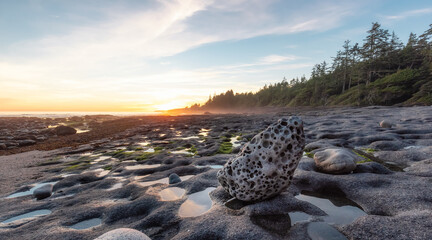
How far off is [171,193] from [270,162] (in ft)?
6.98

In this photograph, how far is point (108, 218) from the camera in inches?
123

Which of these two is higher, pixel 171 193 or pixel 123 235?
pixel 123 235

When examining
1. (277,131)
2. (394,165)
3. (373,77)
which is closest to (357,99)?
(373,77)

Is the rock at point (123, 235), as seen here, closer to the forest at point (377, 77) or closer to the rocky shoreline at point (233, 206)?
the rocky shoreline at point (233, 206)

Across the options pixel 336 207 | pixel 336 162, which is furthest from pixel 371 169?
pixel 336 207

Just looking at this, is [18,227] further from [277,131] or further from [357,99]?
[357,99]

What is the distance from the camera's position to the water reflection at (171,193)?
12.1 ft

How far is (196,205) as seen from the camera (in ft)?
10.8

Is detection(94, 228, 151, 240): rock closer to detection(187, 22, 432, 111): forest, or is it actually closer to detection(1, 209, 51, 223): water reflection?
detection(1, 209, 51, 223): water reflection

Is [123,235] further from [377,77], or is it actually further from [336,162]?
[377,77]

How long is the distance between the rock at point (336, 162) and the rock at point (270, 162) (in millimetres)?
1532

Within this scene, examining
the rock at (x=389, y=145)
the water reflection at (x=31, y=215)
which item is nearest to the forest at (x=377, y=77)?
the rock at (x=389, y=145)

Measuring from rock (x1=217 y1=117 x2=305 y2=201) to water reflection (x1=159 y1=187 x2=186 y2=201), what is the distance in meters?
1.30

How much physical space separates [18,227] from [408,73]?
4932 centimetres
